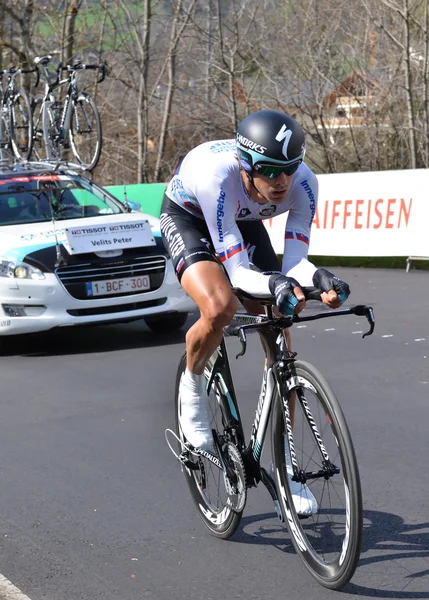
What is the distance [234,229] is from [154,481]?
1947mm

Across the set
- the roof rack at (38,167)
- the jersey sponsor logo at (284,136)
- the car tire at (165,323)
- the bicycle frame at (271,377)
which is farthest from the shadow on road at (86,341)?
the jersey sponsor logo at (284,136)

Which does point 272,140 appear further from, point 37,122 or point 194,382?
point 37,122

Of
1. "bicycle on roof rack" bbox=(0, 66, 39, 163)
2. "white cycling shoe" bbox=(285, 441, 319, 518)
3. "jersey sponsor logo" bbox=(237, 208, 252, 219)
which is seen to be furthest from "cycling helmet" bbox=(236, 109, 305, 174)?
"bicycle on roof rack" bbox=(0, 66, 39, 163)

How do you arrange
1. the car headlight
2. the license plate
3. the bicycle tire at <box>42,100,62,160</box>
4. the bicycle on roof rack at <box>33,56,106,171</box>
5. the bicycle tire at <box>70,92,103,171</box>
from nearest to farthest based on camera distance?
1. the car headlight
2. the license plate
3. the bicycle tire at <box>70,92,103,171</box>
4. the bicycle on roof rack at <box>33,56,106,171</box>
5. the bicycle tire at <box>42,100,62,160</box>

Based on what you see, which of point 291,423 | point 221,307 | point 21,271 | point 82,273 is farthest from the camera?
point 82,273

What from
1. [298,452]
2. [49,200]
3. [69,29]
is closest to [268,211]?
[298,452]

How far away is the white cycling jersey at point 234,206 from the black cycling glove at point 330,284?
0.19 meters

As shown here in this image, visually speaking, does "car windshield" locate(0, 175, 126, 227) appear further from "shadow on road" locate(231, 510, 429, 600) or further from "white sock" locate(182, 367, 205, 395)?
"shadow on road" locate(231, 510, 429, 600)

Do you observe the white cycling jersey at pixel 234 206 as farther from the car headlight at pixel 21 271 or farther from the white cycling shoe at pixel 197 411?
the car headlight at pixel 21 271

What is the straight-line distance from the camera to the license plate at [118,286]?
1036 centimetres

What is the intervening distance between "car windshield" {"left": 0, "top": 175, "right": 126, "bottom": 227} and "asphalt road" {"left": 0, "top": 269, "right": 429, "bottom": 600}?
1.46 m

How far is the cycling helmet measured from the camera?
13.5ft

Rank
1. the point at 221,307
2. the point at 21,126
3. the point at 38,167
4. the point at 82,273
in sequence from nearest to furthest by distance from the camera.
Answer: the point at 221,307 → the point at 82,273 → the point at 38,167 → the point at 21,126

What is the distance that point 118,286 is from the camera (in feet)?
34.2
